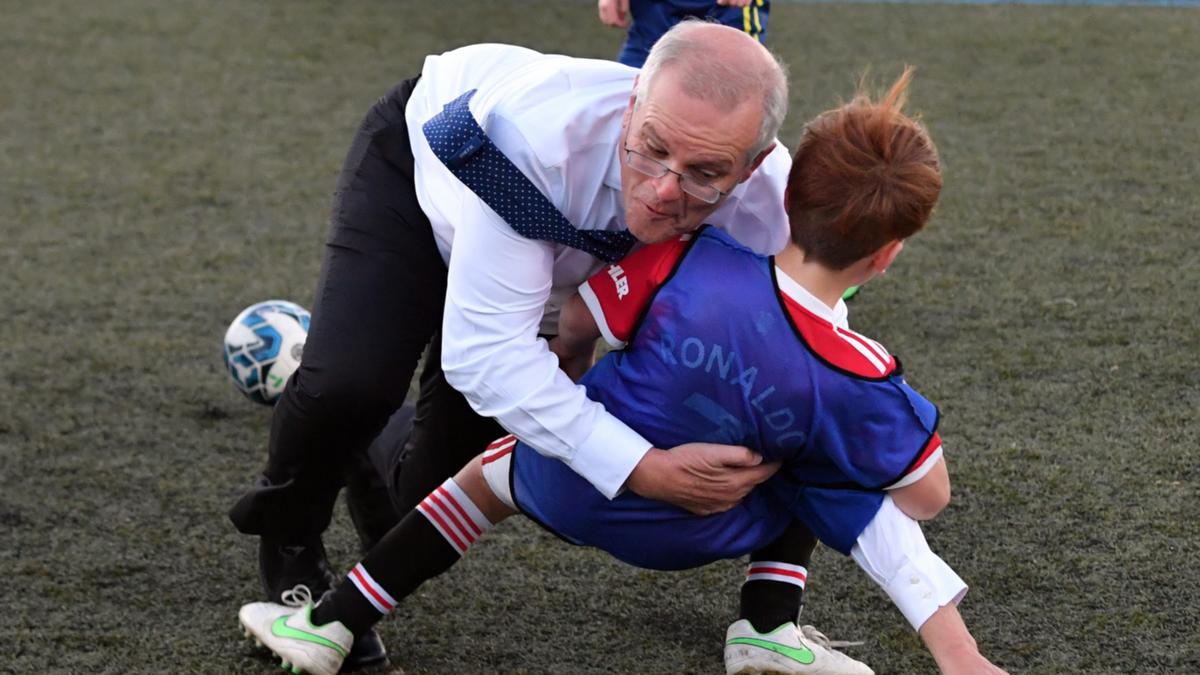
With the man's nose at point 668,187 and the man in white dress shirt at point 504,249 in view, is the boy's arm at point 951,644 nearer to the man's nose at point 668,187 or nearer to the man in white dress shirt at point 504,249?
the man in white dress shirt at point 504,249

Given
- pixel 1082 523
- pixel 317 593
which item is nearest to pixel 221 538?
pixel 317 593

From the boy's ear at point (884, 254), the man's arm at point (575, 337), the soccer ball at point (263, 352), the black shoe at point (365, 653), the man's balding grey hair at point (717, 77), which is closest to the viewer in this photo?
the man's balding grey hair at point (717, 77)

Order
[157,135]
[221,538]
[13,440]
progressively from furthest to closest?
1. [157,135]
2. [13,440]
3. [221,538]

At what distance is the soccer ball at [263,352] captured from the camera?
330 cm

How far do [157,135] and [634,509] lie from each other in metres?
4.03

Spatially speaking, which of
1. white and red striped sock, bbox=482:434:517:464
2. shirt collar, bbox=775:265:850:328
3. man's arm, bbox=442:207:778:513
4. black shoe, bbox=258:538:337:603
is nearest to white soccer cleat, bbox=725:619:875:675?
man's arm, bbox=442:207:778:513

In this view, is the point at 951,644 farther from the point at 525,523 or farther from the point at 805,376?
the point at 525,523

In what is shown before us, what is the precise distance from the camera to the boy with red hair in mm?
1963

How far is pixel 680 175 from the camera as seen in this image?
1.92 metres

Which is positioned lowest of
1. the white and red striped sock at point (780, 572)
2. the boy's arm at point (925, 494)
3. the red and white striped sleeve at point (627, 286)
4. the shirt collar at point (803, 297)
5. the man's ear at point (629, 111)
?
the white and red striped sock at point (780, 572)

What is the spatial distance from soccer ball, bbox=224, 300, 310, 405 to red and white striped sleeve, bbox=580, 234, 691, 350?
1336 mm

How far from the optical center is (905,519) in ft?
6.71

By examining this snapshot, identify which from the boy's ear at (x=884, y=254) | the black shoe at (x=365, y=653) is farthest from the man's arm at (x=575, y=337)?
the black shoe at (x=365, y=653)

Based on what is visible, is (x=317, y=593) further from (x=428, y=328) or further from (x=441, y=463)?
(x=428, y=328)
